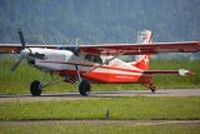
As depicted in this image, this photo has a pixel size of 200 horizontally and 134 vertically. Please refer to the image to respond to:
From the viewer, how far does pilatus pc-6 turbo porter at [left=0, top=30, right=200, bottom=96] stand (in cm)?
3478

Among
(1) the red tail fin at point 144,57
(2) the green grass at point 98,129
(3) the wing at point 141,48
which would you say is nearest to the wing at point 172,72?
(1) the red tail fin at point 144,57

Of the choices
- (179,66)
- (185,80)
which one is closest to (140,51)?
(185,80)

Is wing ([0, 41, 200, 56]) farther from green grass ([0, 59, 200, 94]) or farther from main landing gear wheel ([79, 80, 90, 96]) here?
green grass ([0, 59, 200, 94])

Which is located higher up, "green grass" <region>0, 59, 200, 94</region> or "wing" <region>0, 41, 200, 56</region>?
"wing" <region>0, 41, 200, 56</region>

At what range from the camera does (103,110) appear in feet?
78.5

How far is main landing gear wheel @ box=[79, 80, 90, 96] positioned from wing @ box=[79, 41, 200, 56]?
248cm

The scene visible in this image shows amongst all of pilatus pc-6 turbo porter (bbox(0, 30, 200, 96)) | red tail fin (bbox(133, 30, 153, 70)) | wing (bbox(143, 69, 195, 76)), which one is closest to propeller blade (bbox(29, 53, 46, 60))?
pilatus pc-6 turbo porter (bbox(0, 30, 200, 96))

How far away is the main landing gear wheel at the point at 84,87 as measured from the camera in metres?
34.8

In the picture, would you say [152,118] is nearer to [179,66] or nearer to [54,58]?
[54,58]

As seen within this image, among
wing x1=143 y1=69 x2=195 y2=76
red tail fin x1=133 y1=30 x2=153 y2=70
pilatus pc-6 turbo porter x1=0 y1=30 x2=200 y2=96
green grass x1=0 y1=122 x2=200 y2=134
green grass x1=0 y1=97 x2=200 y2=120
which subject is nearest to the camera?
green grass x1=0 y1=122 x2=200 y2=134

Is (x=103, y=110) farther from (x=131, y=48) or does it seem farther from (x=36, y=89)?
(x=131, y=48)

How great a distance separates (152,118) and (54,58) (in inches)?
569

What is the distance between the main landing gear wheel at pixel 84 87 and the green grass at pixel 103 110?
661 centimetres

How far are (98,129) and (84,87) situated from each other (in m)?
16.4
